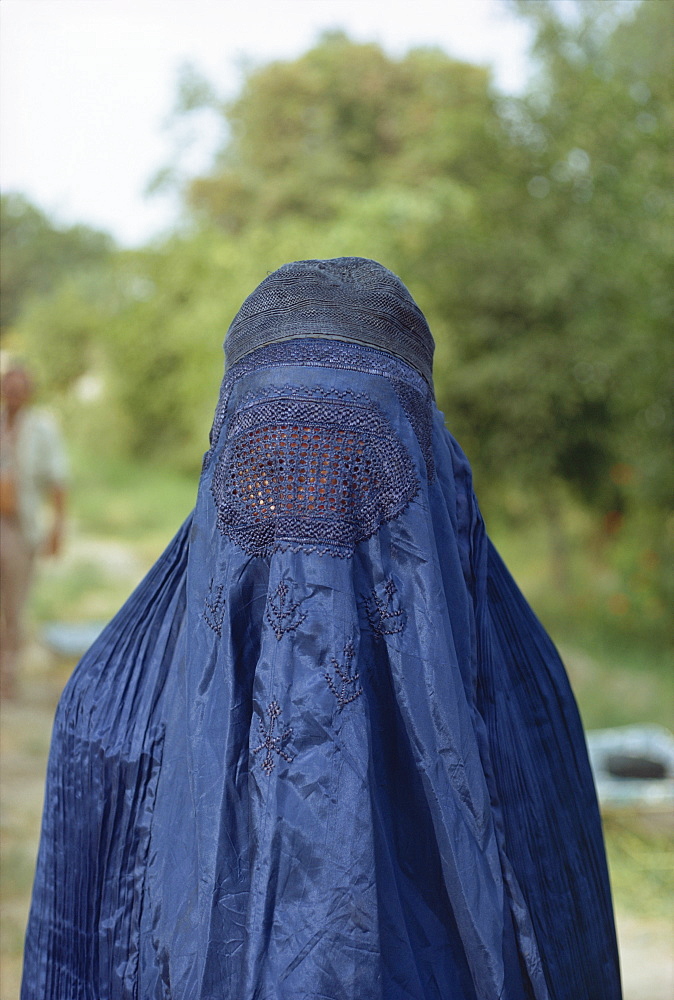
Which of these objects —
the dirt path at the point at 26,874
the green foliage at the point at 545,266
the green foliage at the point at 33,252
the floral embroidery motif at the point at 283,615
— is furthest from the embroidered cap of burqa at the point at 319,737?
the green foliage at the point at 33,252

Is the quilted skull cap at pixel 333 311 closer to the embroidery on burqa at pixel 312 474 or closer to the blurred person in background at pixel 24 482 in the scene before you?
the embroidery on burqa at pixel 312 474

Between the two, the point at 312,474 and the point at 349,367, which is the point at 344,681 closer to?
the point at 312,474

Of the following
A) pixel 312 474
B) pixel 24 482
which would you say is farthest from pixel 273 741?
pixel 24 482

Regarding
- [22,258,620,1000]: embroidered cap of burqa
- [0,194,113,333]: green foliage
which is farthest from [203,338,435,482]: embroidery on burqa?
[0,194,113,333]: green foliage

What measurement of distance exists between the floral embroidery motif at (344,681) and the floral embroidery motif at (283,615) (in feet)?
0.23

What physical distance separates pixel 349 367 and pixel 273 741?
1.71ft

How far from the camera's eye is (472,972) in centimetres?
120

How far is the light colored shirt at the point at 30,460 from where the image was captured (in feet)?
15.2

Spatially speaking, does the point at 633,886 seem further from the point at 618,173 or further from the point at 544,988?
the point at 618,173

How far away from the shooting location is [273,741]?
118 cm

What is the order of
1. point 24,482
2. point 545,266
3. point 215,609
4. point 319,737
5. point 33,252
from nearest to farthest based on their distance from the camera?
1. point 319,737
2. point 215,609
3. point 24,482
4. point 545,266
5. point 33,252

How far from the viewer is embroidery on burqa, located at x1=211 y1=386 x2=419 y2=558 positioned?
1.25m

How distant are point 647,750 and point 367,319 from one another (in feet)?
11.6

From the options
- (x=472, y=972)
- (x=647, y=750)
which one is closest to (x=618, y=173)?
(x=647, y=750)
